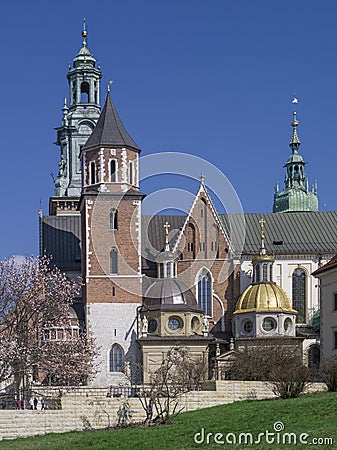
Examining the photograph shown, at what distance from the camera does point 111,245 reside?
7306cm

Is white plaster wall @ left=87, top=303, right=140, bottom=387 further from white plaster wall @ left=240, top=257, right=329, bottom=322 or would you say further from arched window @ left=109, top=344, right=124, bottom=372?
white plaster wall @ left=240, top=257, right=329, bottom=322

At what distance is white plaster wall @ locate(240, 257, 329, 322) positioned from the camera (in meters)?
80.3

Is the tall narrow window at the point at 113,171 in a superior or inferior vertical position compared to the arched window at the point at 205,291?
superior

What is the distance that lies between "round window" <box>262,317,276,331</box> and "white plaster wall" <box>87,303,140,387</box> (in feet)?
28.7

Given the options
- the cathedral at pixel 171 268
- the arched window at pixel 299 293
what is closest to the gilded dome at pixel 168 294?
the cathedral at pixel 171 268

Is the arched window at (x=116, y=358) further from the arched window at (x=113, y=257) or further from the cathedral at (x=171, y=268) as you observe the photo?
the arched window at (x=113, y=257)

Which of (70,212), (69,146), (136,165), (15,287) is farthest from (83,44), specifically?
(15,287)

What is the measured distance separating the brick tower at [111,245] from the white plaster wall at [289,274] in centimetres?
1067

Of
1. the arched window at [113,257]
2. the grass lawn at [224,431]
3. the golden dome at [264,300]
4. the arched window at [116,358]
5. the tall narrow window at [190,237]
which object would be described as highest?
the tall narrow window at [190,237]

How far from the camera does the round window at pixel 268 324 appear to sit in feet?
244

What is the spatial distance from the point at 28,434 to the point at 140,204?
36885 mm

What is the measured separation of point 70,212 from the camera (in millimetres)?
99938

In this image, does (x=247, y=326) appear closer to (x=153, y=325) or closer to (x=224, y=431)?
(x=153, y=325)

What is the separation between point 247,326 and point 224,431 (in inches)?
1645
